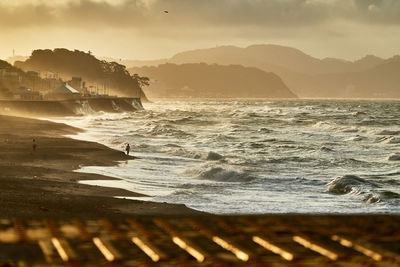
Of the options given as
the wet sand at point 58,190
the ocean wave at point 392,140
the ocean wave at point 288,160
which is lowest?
the ocean wave at point 392,140

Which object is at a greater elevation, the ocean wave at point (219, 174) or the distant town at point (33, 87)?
the distant town at point (33, 87)

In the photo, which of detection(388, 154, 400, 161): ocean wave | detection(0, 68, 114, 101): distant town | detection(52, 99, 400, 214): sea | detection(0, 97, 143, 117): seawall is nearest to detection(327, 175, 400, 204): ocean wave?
detection(52, 99, 400, 214): sea

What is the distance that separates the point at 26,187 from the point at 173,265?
17.7 meters

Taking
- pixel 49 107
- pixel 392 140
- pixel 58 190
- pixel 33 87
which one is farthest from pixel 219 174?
pixel 33 87

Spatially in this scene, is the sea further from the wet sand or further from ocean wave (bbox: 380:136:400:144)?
ocean wave (bbox: 380:136:400:144)

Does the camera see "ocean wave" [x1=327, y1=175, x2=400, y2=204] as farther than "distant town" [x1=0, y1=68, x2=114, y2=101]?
No

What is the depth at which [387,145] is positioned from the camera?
50.2 m

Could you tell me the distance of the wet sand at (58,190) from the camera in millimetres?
16122

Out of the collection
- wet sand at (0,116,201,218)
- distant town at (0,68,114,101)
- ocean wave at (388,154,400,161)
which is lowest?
ocean wave at (388,154,400,161)

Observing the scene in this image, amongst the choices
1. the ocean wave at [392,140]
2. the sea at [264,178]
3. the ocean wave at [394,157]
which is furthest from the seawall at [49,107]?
the ocean wave at [394,157]

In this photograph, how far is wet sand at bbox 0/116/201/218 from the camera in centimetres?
1612

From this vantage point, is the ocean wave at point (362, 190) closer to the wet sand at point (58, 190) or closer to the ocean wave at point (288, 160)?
the wet sand at point (58, 190)

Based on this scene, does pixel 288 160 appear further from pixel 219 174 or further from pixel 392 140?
pixel 392 140

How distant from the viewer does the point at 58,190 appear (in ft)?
65.0
